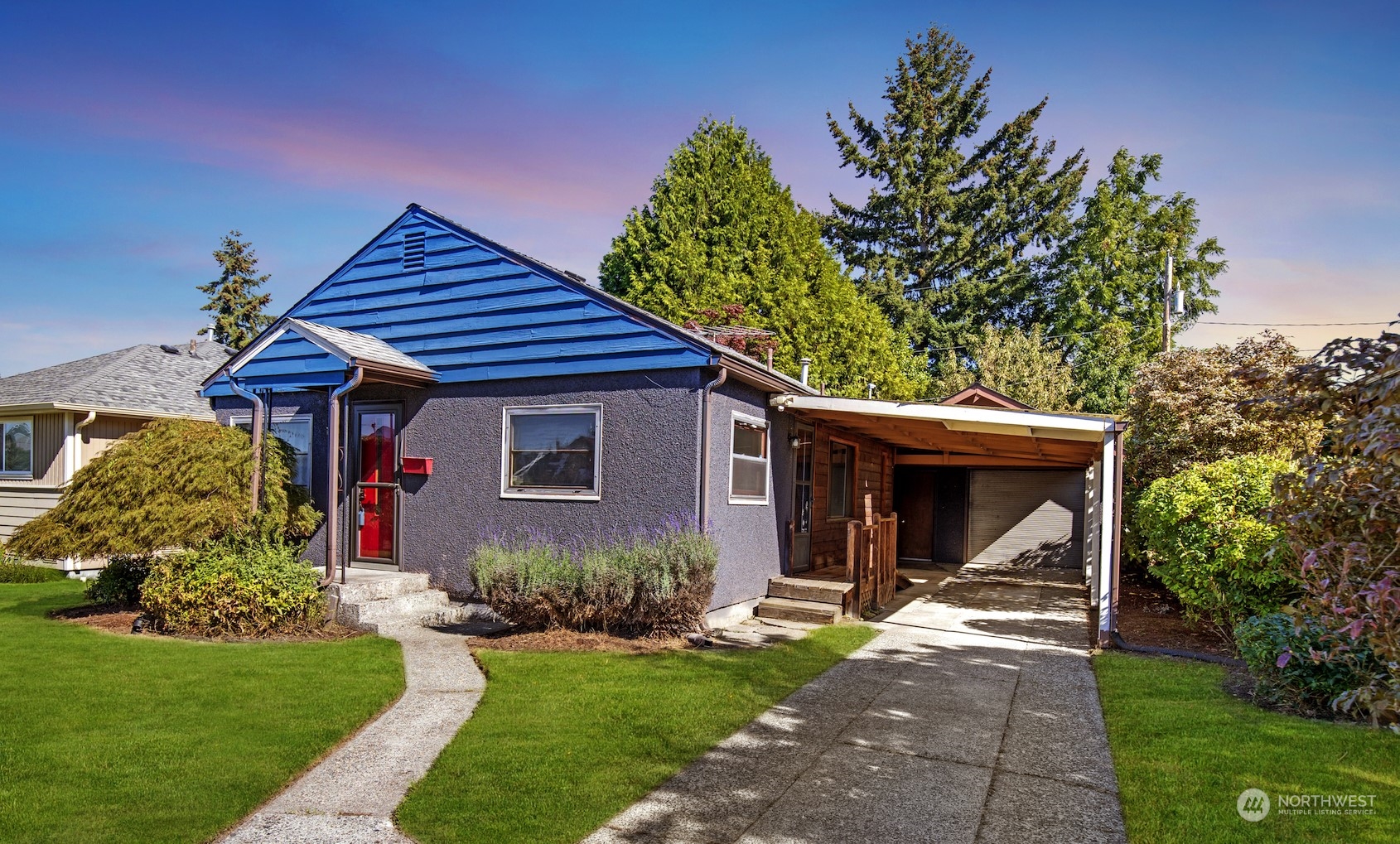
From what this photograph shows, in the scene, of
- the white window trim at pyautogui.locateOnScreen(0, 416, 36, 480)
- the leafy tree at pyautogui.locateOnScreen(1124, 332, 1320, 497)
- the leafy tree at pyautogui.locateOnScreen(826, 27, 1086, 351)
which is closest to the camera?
the leafy tree at pyautogui.locateOnScreen(1124, 332, 1320, 497)

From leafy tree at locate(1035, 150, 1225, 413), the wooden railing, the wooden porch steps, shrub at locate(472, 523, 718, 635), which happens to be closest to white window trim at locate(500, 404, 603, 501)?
shrub at locate(472, 523, 718, 635)

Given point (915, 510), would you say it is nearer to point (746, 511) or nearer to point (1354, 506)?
point (746, 511)

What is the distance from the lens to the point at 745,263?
75.7ft

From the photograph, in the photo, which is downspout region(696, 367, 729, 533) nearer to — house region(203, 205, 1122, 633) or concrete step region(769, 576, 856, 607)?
house region(203, 205, 1122, 633)

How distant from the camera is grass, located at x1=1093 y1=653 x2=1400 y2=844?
12.9ft

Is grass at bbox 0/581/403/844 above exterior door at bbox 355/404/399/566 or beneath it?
beneath

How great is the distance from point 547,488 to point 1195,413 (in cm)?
995

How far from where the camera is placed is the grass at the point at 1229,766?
3926mm

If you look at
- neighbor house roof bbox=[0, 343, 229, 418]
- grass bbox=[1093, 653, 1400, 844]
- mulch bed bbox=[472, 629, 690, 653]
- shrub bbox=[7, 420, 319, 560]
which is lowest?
mulch bed bbox=[472, 629, 690, 653]

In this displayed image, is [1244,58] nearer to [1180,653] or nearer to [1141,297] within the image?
[1180,653]

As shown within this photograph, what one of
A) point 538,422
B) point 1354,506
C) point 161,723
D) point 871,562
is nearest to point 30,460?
point 538,422

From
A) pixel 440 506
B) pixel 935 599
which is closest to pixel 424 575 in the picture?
pixel 440 506

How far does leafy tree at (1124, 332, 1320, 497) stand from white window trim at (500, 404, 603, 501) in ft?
29.0

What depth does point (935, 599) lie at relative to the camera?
475 inches
